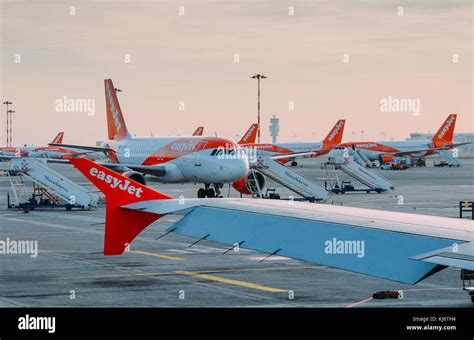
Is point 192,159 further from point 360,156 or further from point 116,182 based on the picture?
point 360,156

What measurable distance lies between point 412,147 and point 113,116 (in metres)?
92.3

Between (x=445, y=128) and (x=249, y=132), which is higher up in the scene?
(x=445, y=128)

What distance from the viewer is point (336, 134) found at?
16200 cm

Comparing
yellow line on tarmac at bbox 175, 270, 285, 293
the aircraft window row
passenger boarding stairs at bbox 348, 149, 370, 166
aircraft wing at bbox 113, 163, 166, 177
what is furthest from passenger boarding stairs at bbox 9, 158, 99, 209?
passenger boarding stairs at bbox 348, 149, 370, 166

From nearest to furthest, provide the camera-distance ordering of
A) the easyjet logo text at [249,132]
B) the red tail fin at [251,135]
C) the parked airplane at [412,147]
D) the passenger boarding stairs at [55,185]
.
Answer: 1. the passenger boarding stairs at [55,185]
2. the red tail fin at [251,135]
3. the easyjet logo text at [249,132]
4. the parked airplane at [412,147]

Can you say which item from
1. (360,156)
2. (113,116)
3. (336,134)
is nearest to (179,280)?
(113,116)

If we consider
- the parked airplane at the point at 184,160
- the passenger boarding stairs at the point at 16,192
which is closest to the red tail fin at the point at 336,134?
the parked airplane at the point at 184,160

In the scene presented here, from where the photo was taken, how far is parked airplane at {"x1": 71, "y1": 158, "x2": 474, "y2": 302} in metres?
12.4

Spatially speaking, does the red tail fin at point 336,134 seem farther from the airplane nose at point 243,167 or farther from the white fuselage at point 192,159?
the airplane nose at point 243,167

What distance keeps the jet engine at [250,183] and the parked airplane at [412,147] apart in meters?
92.0

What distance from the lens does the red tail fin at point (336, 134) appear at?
520ft

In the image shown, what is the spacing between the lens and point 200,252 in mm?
34250
